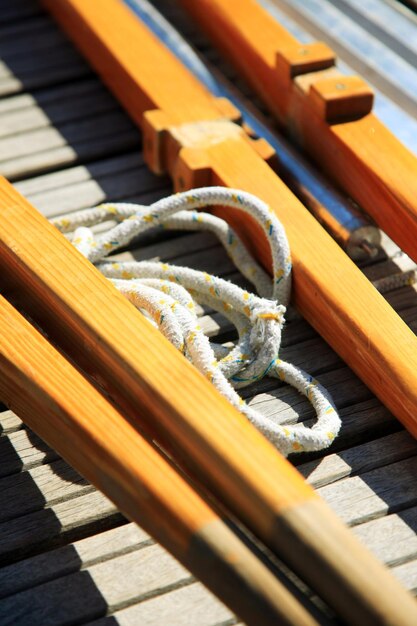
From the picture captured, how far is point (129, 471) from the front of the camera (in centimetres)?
129

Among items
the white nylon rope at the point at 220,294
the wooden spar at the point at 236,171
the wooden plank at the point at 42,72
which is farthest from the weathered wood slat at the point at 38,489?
the wooden plank at the point at 42,72

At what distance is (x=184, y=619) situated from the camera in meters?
1.41

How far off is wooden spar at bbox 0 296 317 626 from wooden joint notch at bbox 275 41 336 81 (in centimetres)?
95

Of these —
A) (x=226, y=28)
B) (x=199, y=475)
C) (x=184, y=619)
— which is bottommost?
(x=184, y=619)

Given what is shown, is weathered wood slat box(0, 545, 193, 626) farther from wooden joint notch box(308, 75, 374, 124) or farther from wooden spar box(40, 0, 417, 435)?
wooden joint notch box(308, 75, 374, 124)

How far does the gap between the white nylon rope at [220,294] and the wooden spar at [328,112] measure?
22 cm

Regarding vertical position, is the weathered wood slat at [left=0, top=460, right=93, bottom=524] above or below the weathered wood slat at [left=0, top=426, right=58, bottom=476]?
below

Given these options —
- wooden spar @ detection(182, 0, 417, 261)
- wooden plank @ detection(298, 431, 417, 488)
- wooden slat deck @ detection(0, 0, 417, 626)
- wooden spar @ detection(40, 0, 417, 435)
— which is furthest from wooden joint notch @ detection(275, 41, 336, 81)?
wooden plank @ detection(298, 431, 417, 488)

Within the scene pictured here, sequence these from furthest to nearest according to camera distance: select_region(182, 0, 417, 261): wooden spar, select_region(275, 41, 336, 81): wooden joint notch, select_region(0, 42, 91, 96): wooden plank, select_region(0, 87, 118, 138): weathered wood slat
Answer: select_region(0, 42, 91, 96): wooden plank → select_region(0, 87, 118, 138): weathered wood slat → select_region(275, 41, 336, 81): wooden joint notch → select_region(182, 0, 417, 261): wooden spar

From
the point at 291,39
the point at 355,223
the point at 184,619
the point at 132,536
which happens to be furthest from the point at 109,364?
the point at 291,39

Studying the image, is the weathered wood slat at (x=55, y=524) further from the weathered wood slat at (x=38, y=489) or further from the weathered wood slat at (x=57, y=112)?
the weathered wood slat at (x=57, y=112)

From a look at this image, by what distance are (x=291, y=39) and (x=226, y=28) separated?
0.20 meters

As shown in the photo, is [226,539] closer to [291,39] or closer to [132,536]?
[132,536]

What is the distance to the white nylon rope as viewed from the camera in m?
1.63
